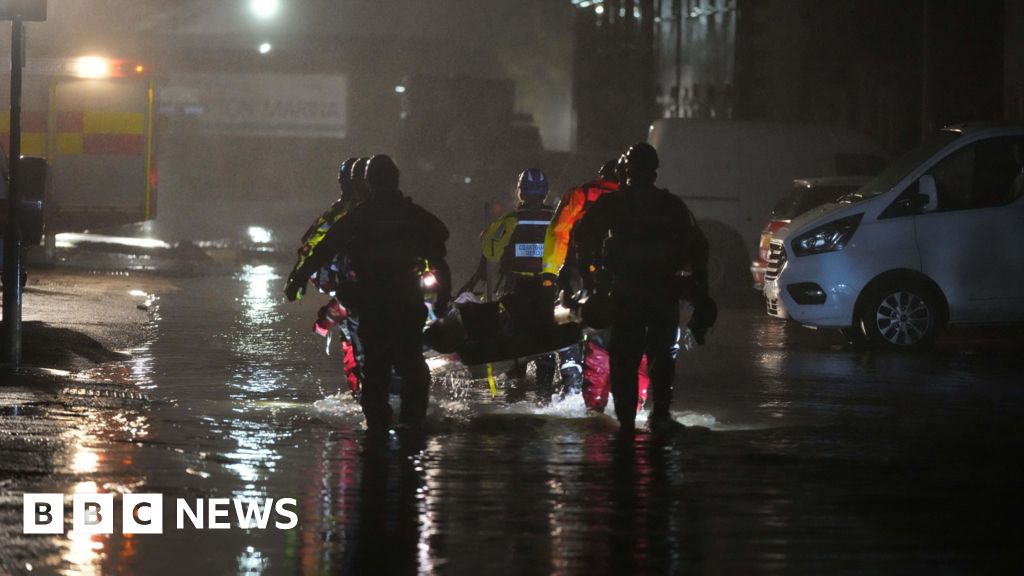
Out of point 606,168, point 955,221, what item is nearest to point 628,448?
point 606,168

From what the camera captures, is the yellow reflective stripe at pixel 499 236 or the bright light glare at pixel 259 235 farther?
the bright light glare at pixel 259 235

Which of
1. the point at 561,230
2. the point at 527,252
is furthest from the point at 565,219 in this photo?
the point at 527,252

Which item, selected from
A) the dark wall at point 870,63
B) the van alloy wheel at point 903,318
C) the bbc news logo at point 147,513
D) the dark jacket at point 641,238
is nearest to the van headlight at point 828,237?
the van alloy wheel at point 903,318

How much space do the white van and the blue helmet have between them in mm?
9610

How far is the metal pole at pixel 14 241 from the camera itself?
43.5 feet

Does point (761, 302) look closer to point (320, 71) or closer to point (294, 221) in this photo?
point (294, 221)

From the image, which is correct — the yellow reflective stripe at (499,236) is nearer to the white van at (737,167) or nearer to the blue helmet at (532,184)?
the blue helmet at (532,184)

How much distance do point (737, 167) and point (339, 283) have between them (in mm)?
11744

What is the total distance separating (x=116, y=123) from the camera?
26.1 meters

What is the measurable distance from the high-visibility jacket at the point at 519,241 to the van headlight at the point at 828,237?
4224 millimetres

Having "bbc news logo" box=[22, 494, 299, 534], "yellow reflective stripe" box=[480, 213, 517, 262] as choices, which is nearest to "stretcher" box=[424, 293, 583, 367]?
"yellow reflective stripe" box=[480, 213, 517, 262]

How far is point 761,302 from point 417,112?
24.3 m

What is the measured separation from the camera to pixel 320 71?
66.6 meters

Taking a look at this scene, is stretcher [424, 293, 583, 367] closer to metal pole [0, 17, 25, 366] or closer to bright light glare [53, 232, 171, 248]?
metal pole [0, 17, 25, 366]
